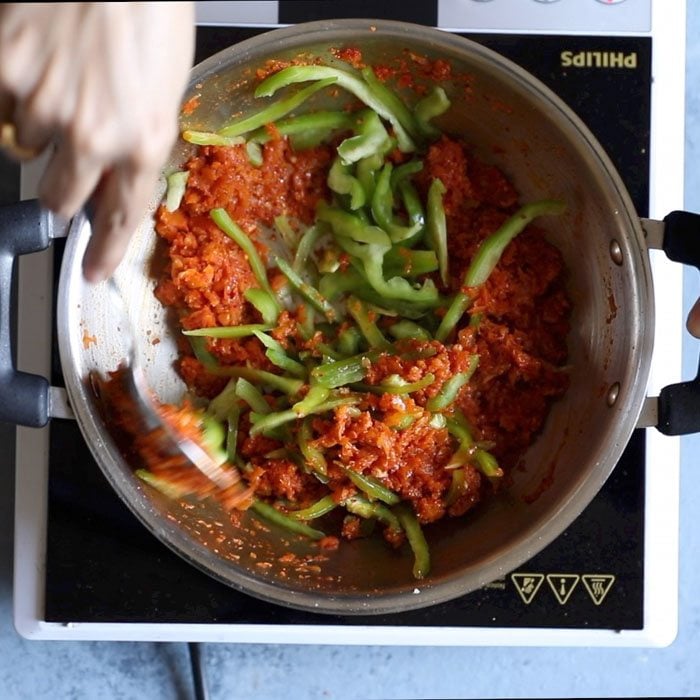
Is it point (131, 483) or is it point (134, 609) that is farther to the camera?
point (134, 609)

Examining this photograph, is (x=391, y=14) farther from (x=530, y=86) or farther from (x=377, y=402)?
(x=377, y=402)

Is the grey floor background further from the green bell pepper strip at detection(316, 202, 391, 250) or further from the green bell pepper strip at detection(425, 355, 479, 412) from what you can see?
the green bell pepper strip at detection(316, 202, 391, 250)

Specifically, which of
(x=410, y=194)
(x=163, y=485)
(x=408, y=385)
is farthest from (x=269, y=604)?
(x=410, y=194)

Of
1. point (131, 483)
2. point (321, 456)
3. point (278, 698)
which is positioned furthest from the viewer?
point (278, 698)

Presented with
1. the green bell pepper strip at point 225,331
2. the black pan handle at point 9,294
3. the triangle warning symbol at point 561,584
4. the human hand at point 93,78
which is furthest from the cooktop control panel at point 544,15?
the human hand at point 93,78

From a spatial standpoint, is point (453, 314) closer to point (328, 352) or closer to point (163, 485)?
point (328, 352)

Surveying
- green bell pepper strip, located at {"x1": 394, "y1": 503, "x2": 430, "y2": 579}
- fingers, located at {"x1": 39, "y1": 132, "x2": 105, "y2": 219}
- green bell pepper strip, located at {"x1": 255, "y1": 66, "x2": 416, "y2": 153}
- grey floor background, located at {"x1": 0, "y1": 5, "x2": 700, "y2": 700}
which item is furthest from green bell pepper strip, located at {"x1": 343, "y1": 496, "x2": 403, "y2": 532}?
fingers, located at {"x1": 39, "y1": 132, "x2": 105, "y2": 219}

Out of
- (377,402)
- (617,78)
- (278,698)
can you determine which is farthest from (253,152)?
(278,698)
